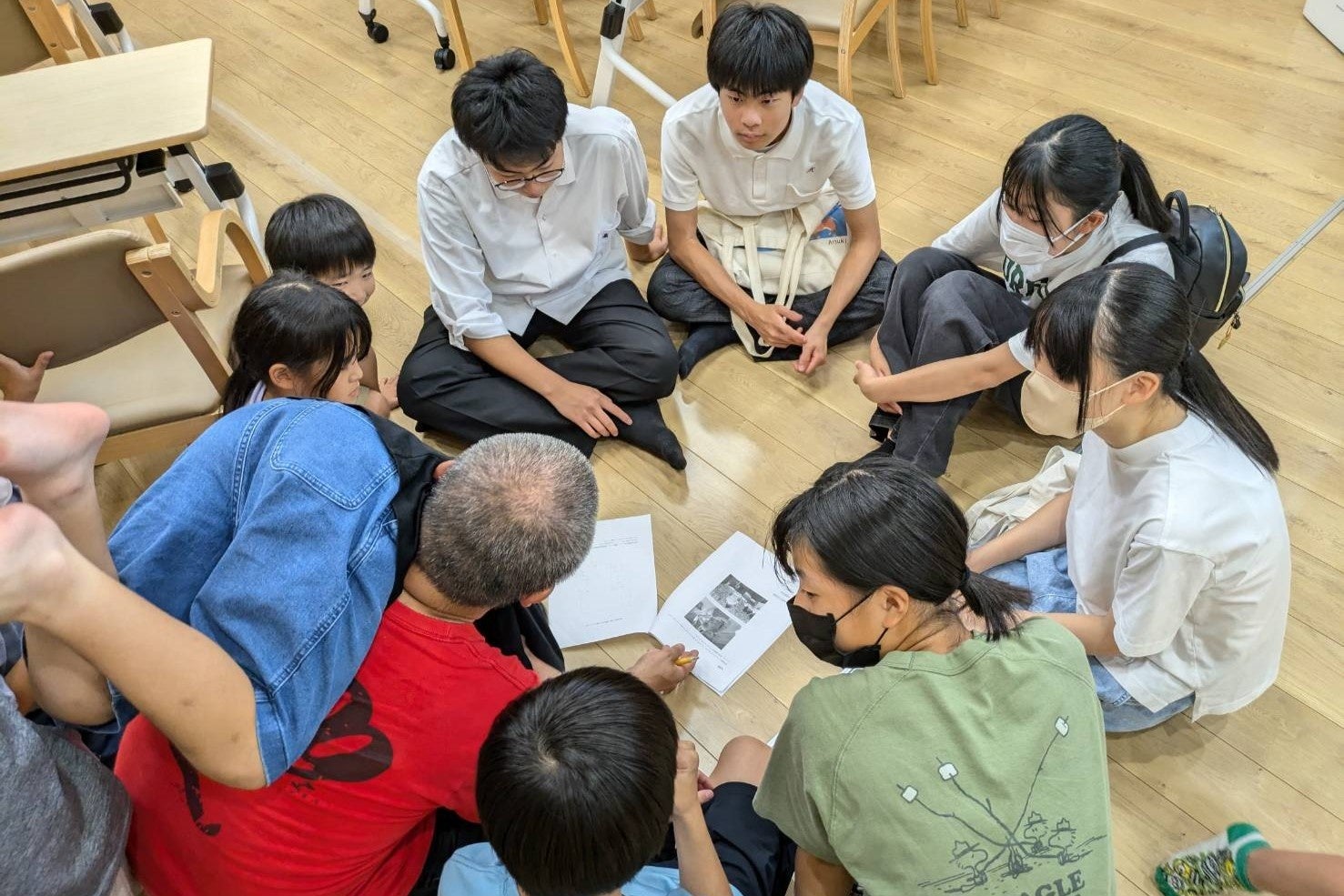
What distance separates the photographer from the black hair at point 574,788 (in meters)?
0.98

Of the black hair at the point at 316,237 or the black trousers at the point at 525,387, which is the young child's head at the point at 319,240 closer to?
the black hair at the point at 316,237

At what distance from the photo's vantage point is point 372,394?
2.27 metres

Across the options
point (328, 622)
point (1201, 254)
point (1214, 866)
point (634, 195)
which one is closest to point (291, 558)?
point (328, 622)

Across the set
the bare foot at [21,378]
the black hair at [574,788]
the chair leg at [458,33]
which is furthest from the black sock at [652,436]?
the chair leg at [458,33]

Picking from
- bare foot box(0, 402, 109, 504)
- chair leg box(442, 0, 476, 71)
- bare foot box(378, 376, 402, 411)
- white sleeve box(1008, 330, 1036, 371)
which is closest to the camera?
bare foot box(0, 402, 109, 504)

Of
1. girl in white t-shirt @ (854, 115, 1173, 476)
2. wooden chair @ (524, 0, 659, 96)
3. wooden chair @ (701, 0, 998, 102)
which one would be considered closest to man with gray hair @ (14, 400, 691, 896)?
girl in white t-shirt @ (854, 115, 1173, 476)

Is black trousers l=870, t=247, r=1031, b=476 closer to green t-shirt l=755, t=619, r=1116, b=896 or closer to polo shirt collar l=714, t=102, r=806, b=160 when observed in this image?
polo shirt collar l=714, t=102, r=806, b=160

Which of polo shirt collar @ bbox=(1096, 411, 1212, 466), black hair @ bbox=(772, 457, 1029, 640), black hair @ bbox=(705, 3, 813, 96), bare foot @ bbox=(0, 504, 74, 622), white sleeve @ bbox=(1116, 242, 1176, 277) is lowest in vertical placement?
polo shirt collar @ bbox=(1096, 411, 1212, 466)

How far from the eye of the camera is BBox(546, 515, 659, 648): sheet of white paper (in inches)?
74.1

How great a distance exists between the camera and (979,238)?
209 cm

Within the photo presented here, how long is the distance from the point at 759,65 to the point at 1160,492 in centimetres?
121

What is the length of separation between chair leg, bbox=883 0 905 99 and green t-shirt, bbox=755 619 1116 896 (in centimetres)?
254

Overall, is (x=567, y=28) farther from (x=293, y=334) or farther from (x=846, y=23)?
(x=293, y=334)

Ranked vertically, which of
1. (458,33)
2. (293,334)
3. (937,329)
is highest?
(293,334)
